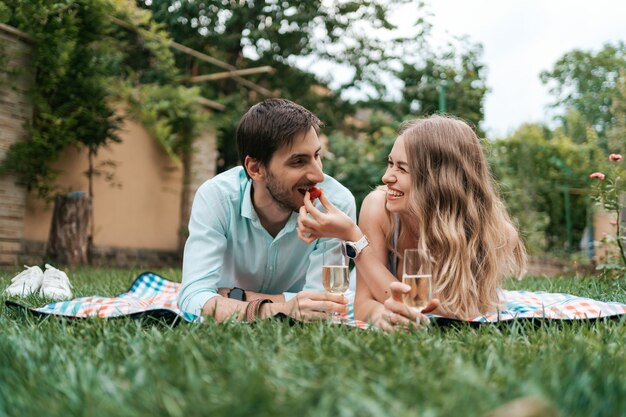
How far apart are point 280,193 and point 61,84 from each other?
608 centimetres

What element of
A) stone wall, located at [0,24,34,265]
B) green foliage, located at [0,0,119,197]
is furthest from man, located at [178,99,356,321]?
green foliage, located at [0,0,119,197]

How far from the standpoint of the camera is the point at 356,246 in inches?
137

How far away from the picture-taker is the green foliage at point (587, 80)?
122 feet

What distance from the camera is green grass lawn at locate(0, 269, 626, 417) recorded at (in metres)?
1.45

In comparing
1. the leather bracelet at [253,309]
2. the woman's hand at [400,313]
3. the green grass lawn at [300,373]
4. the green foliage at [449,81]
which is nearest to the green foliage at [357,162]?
the green foliage at [449,81]

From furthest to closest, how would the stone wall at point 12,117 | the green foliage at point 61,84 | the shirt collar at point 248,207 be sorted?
the green foliage at point 61,84 < the stone wall at point 12,117 < the shirt collar at point 248,207

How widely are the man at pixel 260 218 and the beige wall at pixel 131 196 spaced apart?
5801 millimetres

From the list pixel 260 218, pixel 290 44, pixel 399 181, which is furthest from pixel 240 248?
pixel 290 44

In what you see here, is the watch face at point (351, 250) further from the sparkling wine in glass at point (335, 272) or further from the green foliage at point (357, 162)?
the green foliage at point (357, 162)

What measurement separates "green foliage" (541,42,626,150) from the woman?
3534cm

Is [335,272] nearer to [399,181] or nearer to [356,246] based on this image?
[356,246]

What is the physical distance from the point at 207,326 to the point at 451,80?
42.9ft

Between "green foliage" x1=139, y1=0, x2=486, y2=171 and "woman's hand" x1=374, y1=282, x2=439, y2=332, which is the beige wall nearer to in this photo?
"green foliage" x1=139, y1=0, x2=486, y2=171

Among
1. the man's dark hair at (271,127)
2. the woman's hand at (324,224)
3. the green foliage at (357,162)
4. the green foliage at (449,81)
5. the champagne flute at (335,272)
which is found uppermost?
the green foliage at (449,81)
